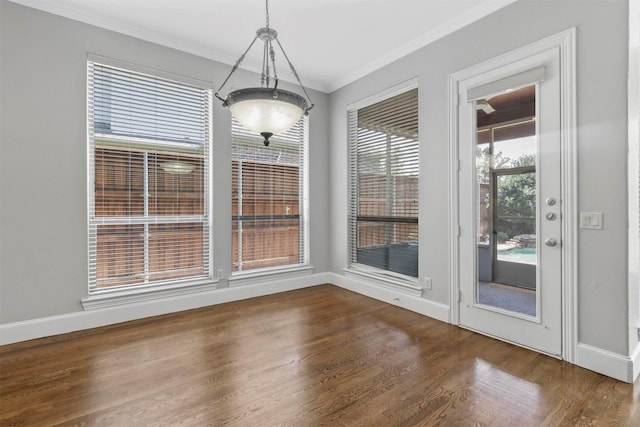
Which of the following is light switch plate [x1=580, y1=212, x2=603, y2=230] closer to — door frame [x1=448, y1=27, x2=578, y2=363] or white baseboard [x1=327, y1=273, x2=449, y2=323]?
door frame [x1=448, y1=27, x2=578, y2=363]

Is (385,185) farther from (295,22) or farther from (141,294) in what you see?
(141,294)

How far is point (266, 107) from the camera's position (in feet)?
7.04

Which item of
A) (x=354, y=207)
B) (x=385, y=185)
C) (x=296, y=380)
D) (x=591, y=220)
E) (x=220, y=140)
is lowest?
(x=296, y=380)

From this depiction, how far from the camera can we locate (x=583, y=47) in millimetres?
2332

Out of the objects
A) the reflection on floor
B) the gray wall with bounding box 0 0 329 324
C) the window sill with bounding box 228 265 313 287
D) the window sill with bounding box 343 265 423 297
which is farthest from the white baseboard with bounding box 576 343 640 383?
the gray wall with bounding box 0 0 329 324

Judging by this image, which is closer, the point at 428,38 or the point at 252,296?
the point at 428,38

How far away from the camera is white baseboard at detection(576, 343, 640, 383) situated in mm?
2150

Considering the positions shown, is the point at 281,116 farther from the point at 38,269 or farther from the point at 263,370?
the point at 38,269

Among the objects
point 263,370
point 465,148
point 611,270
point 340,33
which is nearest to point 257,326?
point 263,370

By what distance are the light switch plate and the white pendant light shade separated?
217 cm

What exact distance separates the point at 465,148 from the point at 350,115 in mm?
1909

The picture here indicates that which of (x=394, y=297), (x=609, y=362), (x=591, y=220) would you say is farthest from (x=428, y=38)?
(x=609, y=362)

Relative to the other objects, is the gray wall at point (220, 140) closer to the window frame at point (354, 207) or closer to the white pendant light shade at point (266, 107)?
the window frame at point (354, 207)

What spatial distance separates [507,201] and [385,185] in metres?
1.53
